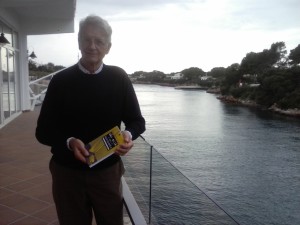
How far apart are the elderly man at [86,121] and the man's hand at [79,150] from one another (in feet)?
0.04

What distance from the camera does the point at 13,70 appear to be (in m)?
8.36

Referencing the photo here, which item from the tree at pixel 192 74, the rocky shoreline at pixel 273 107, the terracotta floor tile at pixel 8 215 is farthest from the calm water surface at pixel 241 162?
the tree at pixel 192 74

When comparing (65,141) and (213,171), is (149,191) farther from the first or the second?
(213,171)

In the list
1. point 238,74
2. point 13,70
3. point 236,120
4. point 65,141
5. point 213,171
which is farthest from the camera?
point 238,74

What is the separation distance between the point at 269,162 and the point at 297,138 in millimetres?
6826

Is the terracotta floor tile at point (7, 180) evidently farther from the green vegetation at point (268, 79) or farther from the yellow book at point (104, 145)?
→ the green vegetation at point (268, 79)

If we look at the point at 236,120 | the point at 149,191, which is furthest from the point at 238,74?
the point at 149,191

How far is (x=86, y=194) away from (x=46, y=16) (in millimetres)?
8012

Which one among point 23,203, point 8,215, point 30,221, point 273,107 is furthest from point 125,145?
point 273,107

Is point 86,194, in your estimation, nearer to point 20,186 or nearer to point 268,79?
point 20,186

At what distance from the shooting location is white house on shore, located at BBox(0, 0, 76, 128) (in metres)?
6.81

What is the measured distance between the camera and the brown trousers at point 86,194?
1.34 metres

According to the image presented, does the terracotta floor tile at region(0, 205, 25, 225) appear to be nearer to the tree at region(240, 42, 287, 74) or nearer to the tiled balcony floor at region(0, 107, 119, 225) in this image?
the tiled balcony floor at region(0, 107, 119, 225)

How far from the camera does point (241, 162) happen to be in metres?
19.5
